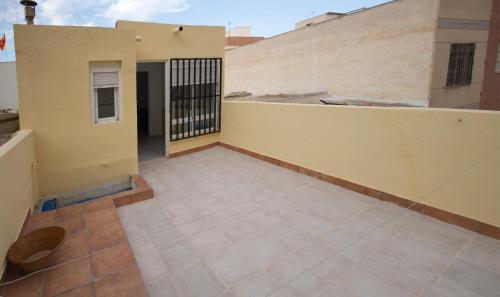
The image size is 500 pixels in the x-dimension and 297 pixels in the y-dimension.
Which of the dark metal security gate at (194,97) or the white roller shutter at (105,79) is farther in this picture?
the dark metal security gate at (194,97)

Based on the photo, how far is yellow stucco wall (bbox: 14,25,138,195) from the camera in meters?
5.35

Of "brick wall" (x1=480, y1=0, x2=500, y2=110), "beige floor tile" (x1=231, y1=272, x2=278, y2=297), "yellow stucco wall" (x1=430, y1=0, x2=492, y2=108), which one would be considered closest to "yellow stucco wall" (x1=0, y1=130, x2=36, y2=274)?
"beige floor tile" (x1=231, y1=272, x2=278, y2=297)

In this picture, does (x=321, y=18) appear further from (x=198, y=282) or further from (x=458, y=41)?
(x=198, y=282)

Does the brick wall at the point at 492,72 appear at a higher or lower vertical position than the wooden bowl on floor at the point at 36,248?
higher

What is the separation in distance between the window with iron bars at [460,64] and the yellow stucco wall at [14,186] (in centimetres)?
1301

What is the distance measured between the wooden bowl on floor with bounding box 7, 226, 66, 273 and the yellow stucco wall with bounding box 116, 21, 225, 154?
4992 millimetres

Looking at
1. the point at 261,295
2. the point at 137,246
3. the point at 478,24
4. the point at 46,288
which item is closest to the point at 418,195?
the point at 261,295

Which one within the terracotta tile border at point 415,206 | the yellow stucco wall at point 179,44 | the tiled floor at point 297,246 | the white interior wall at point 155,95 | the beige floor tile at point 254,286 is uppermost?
the yellow stucco wall at point 179,44

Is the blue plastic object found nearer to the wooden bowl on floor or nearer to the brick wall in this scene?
the wooden bowl on floor

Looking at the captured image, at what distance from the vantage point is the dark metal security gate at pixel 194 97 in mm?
8500

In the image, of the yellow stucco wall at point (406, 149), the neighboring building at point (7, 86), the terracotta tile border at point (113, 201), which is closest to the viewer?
the yellow stucco wall at point (406, 149)

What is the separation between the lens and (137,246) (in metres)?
4.21

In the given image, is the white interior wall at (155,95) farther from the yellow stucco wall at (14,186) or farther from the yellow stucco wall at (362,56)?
the yellow stucco wall at (362,56)

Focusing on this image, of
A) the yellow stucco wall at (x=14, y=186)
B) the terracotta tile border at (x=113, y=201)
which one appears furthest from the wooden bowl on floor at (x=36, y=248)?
the terracotta tile border at (x=113, y=201)
